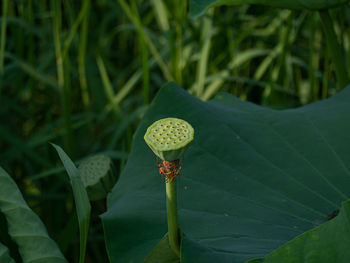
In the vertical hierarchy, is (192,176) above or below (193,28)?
below

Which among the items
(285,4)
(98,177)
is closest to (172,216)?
(98,177)

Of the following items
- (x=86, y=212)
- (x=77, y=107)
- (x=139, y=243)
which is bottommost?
(x=77, y=107)

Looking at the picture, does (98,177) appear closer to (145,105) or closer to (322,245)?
(145,105)

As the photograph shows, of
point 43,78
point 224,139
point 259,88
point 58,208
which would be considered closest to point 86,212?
point 224,139

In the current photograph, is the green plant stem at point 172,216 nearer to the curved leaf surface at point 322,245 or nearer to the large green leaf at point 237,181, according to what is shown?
the large green leaf at point 237,181

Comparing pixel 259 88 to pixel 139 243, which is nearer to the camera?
pixel 139 243

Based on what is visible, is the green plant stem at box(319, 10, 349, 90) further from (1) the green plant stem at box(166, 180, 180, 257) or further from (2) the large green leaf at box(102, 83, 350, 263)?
(1) the green plant stem at box(166, 180, 180, 257)

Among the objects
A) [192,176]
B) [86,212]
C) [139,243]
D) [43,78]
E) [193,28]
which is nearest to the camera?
[86,212]

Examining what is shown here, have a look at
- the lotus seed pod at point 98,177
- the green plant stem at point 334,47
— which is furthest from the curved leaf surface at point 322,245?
the green plant stem at point 334,47

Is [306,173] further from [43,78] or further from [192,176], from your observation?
[43,78]
